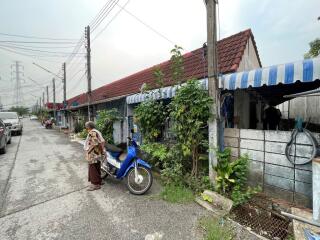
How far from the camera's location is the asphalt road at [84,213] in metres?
3.10

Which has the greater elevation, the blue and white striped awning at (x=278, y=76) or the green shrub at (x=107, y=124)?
the blue and white striped awning at (x=278, y=76)

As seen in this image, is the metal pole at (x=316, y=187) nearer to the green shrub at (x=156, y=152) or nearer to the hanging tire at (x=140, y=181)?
the hanging tire at (x=140, y=181)

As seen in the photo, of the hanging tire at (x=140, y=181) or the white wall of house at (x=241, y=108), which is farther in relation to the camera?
the white wall of house at (x=241, y=108)

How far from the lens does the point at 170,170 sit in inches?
194

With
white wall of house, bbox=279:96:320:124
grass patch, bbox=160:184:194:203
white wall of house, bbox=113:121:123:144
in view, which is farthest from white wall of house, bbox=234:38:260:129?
white wall of house, bbox=113:121:123:144

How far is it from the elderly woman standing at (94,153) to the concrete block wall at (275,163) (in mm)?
2965

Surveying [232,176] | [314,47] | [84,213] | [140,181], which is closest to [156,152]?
[140,181]

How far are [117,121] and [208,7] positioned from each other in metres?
6.83

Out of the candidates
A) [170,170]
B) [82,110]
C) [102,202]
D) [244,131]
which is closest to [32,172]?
[102,202]

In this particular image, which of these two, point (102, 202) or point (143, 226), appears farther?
point (102, 202)

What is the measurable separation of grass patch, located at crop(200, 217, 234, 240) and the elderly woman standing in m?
2.63

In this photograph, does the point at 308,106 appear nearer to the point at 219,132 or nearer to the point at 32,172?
the point at 219,132

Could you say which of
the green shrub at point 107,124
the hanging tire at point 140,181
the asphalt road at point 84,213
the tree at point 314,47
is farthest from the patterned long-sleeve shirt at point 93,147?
the tree at point 314,47

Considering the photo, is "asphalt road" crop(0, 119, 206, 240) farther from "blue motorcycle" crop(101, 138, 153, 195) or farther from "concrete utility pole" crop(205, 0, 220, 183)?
"concrete utility pole" crop(205, 0, 220, 183)
